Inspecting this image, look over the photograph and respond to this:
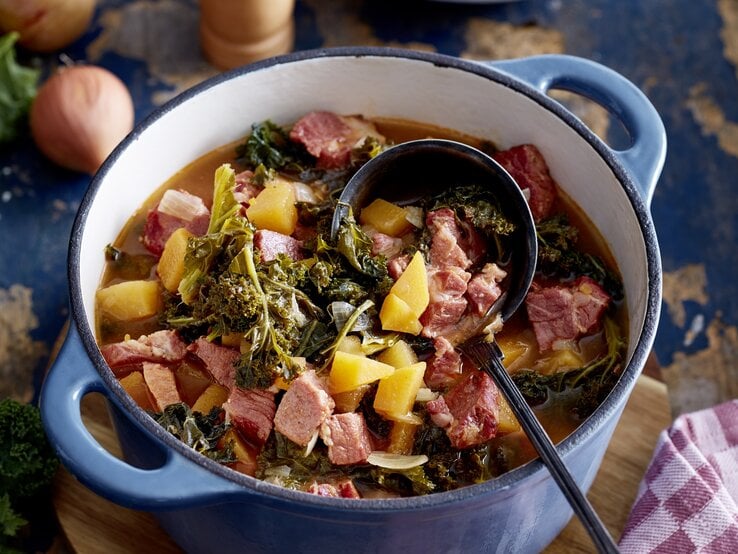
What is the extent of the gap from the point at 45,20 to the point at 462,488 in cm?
343

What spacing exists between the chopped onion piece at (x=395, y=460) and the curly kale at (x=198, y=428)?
45 cm

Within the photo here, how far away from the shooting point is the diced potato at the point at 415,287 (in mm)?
3258

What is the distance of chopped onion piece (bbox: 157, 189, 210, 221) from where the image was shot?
3646 mm

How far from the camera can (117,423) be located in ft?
9.88

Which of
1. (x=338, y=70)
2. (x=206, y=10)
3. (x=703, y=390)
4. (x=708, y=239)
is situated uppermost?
(x=338, y=70)

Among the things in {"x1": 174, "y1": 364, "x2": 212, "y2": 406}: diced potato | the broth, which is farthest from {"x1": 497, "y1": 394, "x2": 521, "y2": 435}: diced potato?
{"x1": 174, "y1": 364, "x2": 212, "y2": 406}: diced potato

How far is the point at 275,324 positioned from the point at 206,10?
2245mm

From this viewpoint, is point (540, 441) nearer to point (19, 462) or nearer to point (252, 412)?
point (252, 412)

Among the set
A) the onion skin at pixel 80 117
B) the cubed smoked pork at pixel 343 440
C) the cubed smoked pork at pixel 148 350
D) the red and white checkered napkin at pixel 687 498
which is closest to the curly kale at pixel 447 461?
the cubed smoked pork at pixel 343 440

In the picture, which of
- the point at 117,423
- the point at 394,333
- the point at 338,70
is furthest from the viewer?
the point at 338,70

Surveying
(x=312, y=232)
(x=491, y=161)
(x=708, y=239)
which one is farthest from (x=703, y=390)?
(x=312, y=232)

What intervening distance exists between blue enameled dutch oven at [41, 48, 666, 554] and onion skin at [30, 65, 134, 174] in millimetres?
817

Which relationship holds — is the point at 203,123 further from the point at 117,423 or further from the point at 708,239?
the point at 708,239

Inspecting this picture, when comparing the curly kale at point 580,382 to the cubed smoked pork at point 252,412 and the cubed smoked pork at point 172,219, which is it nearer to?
the cubed smoked pork at point 252,412
